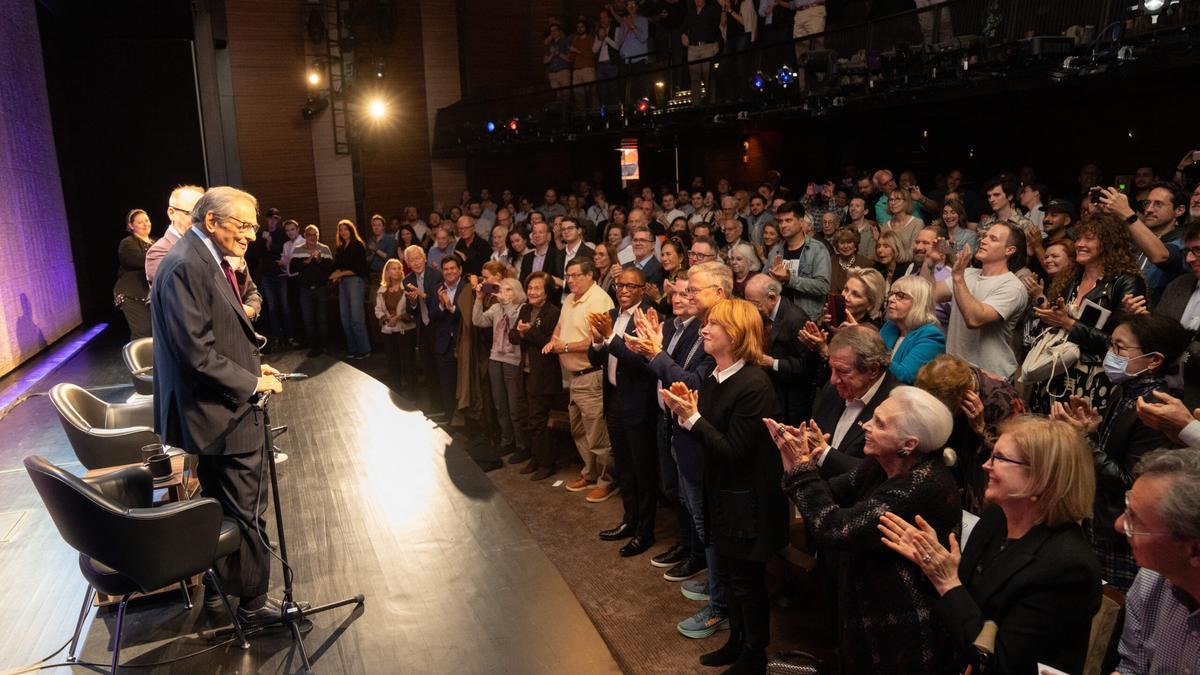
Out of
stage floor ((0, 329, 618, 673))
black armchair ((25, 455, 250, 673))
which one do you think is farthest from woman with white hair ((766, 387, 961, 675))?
black armchair ((25, 455, 250, 673))

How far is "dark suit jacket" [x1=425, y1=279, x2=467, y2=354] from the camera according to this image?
6105 mm

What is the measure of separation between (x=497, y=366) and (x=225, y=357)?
2769 mm

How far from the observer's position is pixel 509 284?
5.38 meters

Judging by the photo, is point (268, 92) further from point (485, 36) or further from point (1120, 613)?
point (1120, 613)

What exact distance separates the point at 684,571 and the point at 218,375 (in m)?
2.28

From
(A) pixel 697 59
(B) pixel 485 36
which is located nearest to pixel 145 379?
(A) pixel 697 59

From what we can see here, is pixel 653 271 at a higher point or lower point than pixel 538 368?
higher

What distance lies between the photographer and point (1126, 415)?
2.77 metres

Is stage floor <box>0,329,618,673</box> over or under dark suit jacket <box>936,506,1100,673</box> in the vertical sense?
under

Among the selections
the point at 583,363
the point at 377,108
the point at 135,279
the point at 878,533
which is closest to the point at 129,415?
the point at 583,363

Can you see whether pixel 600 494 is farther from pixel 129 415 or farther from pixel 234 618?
pixel 129 415

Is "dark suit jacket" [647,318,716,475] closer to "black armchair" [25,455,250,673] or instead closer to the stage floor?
the stage floor

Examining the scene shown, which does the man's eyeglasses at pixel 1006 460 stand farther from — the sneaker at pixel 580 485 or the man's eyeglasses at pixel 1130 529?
the sneaker at pixel 580 485

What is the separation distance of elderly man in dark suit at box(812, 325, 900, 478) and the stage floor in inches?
45.5
